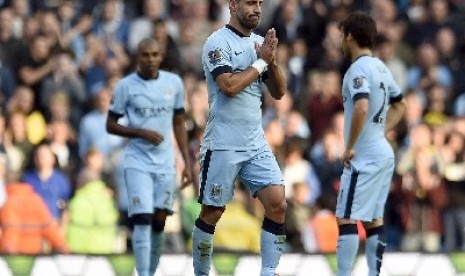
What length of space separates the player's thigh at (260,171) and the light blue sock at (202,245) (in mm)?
515

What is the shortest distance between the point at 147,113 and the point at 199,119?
15.5ft

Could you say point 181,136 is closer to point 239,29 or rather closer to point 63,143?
point 239,29

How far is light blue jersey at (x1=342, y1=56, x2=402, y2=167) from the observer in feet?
48.7

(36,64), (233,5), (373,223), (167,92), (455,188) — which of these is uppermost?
(233,5)

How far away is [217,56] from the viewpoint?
1330cm

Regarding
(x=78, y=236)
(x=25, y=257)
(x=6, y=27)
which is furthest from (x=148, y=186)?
(x=6, y=27)

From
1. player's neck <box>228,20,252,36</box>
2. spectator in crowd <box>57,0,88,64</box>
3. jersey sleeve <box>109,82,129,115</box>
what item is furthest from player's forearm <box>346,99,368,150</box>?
spectator in crowd <box>57,0,88,64</box>

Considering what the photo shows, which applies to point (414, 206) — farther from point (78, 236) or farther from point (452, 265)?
point (78, 236)

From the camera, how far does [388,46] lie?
2352cm

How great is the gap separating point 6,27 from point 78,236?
388 centimetres

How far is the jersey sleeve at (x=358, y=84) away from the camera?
1473 cm

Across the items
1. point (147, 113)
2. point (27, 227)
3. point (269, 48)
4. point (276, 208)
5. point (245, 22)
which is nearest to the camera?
point (269, 48)

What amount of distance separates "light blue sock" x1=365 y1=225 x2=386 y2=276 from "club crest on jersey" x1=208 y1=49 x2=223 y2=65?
2846 millimetres

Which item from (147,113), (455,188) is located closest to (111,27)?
(455,188)
